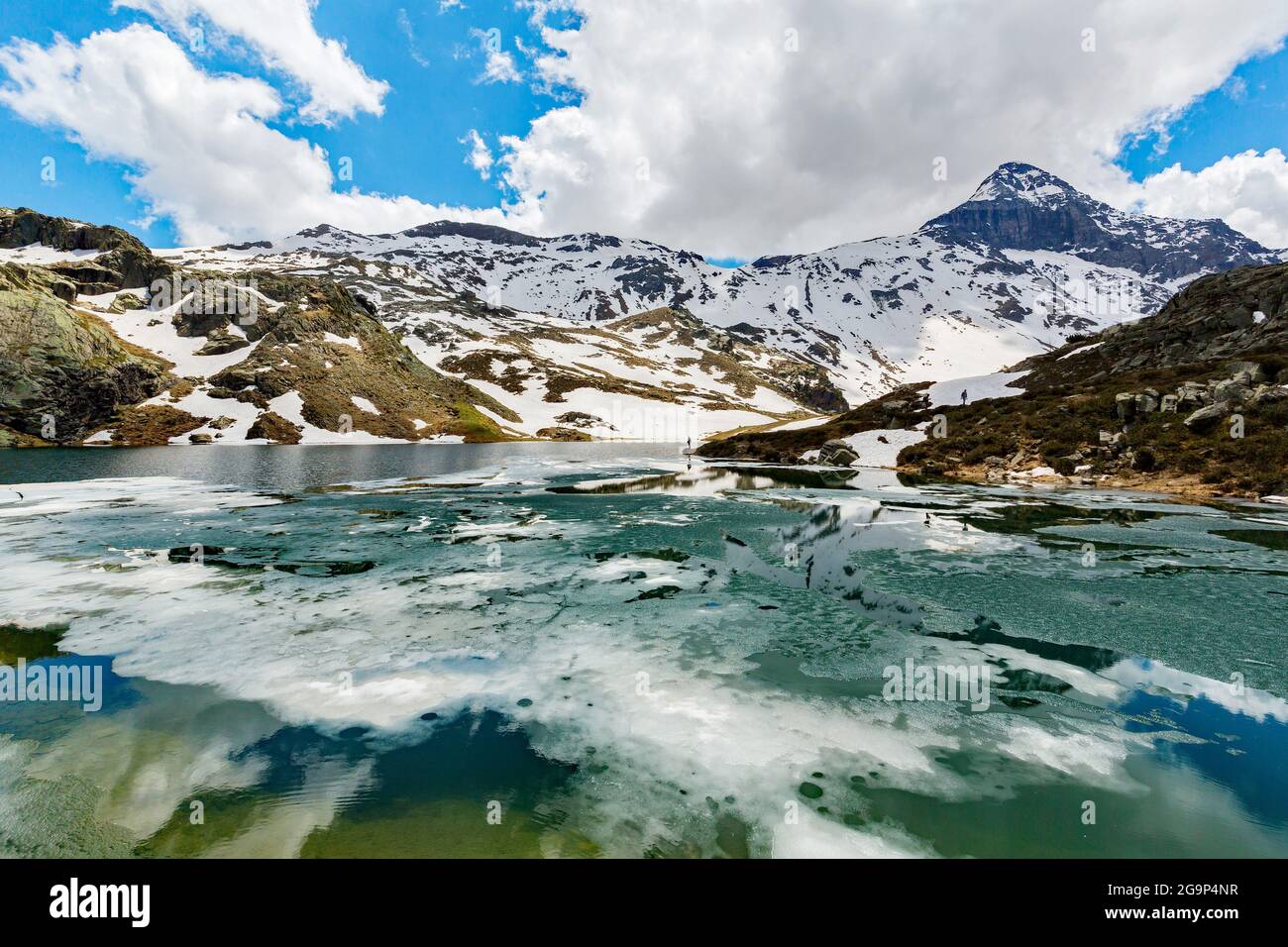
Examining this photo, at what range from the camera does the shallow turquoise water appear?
5285 mm

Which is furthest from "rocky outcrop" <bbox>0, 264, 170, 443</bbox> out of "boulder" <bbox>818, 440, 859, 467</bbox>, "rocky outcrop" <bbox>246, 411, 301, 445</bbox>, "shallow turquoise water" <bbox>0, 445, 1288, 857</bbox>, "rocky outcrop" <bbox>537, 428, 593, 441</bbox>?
"boulder" <bbox>818, 440, 859, 467</bbox>

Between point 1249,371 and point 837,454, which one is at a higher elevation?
point 1249,371

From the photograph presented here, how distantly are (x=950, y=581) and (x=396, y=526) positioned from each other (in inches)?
797

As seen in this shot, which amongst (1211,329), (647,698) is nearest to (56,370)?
(647,698)

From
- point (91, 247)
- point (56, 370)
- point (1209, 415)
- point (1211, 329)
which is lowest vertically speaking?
point (1209, 415)

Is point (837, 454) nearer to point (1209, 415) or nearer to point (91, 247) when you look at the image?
point (1209, 415)

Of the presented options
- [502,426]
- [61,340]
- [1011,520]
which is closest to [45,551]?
[1011,520]

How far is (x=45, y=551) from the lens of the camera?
16.4 m

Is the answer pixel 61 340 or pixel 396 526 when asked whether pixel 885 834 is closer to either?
pixel 396 526

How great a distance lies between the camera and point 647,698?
7918mm

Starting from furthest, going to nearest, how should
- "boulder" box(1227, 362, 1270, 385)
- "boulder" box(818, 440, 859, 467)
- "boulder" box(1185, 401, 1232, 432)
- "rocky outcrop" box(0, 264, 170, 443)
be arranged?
"rocky outcrop" box(0, 264, 170, 443) < "boulder" box(818, 440, 859, 467) < "boulder" box(1227, 362, 1270, 385) < "boulder" box(1185, 401, 1232, 432)

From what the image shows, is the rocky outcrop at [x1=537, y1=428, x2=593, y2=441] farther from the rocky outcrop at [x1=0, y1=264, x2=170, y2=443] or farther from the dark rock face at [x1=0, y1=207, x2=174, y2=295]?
the dark rock face at [x1=0, y1=207, x2=174, y2=295]

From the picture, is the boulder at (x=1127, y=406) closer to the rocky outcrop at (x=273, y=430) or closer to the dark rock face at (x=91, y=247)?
the rocky outcrop at (x=273, y=430)

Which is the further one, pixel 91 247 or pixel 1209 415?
pixel 91 247
